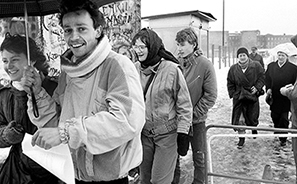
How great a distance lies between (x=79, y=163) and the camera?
177cm

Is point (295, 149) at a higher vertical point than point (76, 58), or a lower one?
lower

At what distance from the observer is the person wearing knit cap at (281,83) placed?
20.0 ft

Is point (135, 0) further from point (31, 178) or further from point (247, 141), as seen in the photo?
point (31, 178)

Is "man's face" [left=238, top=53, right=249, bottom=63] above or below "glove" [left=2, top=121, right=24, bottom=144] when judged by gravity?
above

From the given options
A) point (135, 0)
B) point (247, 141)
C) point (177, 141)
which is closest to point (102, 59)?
point (177, 141)

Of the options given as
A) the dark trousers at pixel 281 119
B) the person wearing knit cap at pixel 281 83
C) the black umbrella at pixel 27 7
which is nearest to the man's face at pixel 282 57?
the person wearing knit cap at pixel 281 83

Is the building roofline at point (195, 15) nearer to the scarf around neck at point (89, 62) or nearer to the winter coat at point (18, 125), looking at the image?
the winter coat at point (18, 125)

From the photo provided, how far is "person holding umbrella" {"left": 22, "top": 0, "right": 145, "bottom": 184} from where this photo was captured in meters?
1.54

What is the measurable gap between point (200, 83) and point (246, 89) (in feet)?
7.36

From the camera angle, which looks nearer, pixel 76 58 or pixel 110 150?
pixel 110 150

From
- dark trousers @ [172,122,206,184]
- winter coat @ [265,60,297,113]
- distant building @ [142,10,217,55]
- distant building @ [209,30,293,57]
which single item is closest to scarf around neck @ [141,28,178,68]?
dark trousers @ [172,122,206,184]

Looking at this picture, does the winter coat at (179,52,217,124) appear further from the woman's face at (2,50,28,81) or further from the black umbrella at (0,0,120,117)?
the woman's face at (2,50,28,81)

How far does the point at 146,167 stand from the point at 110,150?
1.79 metres

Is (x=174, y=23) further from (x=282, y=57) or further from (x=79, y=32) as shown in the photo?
(x=79, y=32)
